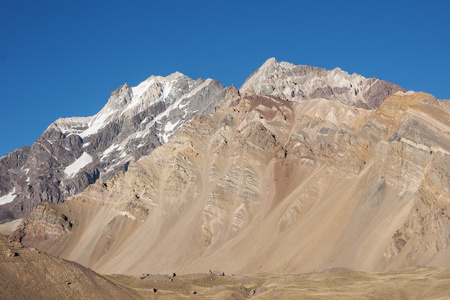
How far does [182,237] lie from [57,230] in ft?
157

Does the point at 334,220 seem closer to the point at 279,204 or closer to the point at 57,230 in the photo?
the point at 279,204

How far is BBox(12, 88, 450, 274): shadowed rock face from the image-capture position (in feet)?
371

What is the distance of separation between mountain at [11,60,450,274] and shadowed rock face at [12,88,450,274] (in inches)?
14.2

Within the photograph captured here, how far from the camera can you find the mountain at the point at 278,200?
113125 millimetres

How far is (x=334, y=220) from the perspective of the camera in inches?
5022

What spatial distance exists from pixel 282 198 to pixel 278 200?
1.46m

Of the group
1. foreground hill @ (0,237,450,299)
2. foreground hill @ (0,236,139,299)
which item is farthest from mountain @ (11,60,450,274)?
foreground hill @ (0,236,139,299)

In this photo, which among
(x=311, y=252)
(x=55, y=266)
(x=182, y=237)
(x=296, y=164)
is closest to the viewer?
(x=55, y=266)

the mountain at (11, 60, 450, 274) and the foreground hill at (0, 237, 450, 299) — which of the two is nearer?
the foreground hill at (0, 237, 450, 299)

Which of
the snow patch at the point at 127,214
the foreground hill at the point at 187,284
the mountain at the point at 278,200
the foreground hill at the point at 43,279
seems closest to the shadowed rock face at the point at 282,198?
the mountain at the point at 278,200

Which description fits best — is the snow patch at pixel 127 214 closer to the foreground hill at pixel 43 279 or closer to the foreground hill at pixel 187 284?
the foreground hill at pixel 187 284

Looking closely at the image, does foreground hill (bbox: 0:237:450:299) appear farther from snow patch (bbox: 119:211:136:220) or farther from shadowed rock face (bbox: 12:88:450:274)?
snow patch (bbox: 119:211:136:220)

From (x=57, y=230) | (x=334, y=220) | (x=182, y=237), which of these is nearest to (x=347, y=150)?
(x=334, y=220)

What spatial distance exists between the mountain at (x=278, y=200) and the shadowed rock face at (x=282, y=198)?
1.18ft
